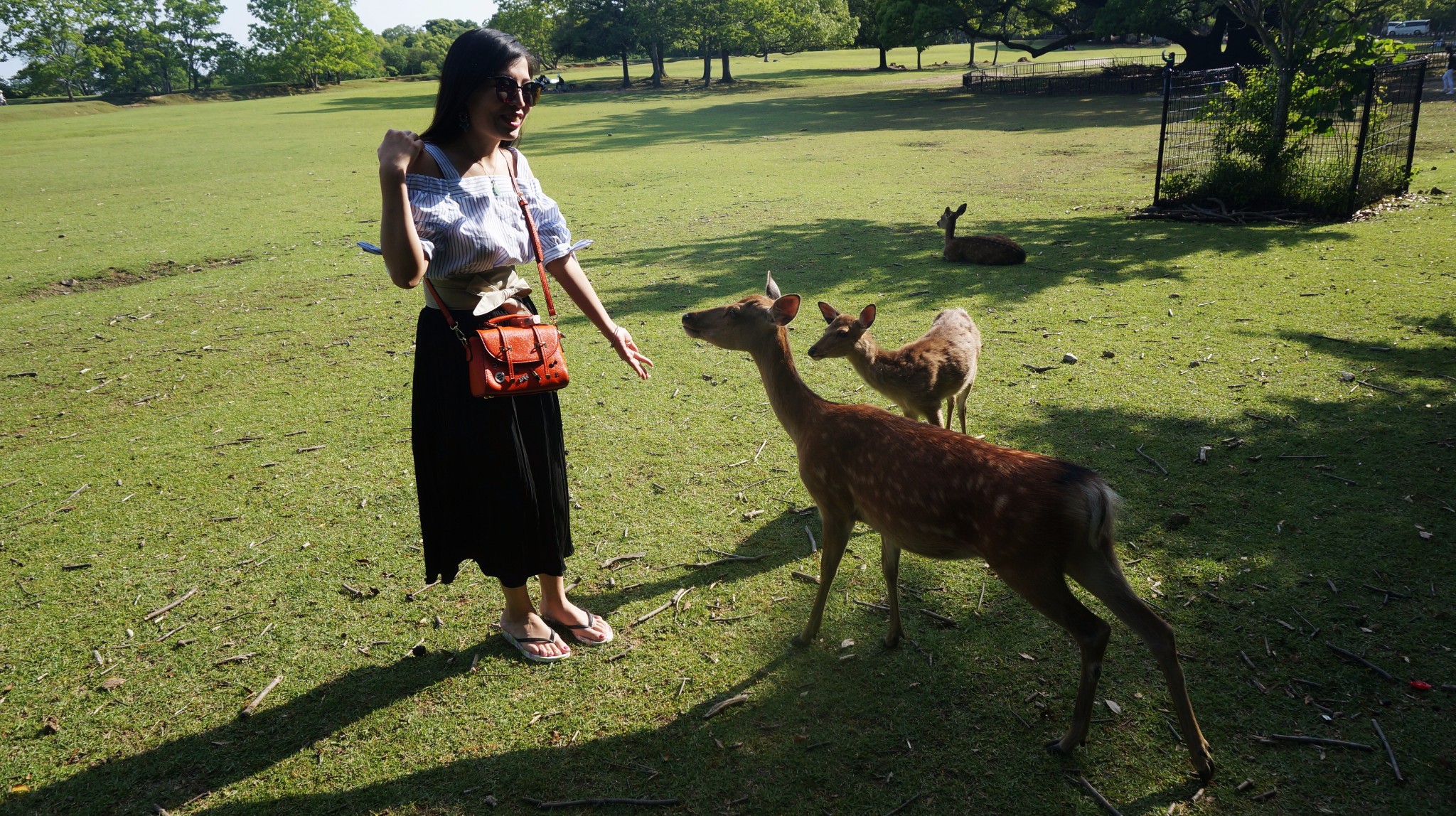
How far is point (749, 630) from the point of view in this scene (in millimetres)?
3738

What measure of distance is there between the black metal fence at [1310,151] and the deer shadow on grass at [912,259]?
3.29 feet

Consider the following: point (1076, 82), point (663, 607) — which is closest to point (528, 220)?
point (663, 607)

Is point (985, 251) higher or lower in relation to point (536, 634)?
higher

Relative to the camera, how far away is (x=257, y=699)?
337cm

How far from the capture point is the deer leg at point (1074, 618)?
2781 mm

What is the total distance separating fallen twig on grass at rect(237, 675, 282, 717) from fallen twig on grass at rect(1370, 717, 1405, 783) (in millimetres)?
4003

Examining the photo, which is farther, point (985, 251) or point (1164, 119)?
point (1164, 119)

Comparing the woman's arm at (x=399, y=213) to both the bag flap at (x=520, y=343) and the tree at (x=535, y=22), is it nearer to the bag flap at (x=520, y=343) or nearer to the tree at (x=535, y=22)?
the bag flap at (x=520, y=343)

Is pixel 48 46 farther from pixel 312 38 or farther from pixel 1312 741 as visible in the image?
pixel 1312 741

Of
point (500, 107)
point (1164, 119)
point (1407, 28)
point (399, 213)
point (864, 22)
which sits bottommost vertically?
point (399, 213)

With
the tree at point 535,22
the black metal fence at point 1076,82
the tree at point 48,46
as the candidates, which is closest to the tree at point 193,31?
the tree at point 48,46

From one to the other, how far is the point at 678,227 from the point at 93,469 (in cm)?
814

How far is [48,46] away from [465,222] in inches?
3720

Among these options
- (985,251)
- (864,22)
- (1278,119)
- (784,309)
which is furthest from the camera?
(864,22)
